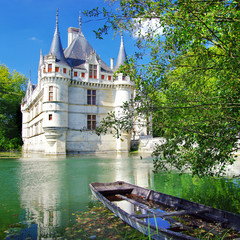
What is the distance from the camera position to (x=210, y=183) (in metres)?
8.37

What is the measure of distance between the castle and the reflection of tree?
63.6ft

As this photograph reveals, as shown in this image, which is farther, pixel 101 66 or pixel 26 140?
pixel 26 140

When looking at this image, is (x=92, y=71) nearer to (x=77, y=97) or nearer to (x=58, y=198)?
(x=77, y=97)

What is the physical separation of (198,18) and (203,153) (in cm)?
229

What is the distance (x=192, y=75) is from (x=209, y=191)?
141 inches

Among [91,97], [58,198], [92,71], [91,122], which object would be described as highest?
[92,71]

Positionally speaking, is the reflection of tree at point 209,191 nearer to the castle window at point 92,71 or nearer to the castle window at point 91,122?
the castle window at point 91,122

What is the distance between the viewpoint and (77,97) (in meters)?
29.0

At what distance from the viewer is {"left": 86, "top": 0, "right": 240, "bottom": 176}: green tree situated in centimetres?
418

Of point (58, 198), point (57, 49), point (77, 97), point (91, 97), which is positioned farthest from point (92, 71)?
point (58, 198)

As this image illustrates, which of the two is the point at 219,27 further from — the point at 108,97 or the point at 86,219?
the point at 108,97

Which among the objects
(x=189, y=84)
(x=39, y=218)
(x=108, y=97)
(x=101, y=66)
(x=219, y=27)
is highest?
(x=101, y=66)

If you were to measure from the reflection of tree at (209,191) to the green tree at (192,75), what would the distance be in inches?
49.4

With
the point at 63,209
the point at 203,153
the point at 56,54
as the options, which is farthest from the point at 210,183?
the point at 56,54
